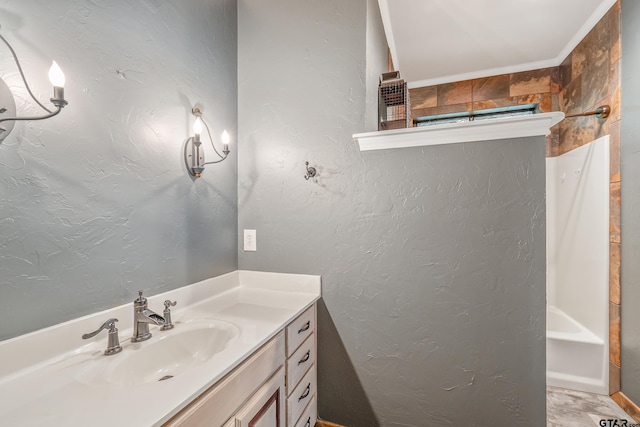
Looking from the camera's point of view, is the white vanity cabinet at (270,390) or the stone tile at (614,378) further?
the stone tile at (614,378)

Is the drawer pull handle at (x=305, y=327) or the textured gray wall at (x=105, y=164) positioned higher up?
the textured gray wall at (x=105, y=164)

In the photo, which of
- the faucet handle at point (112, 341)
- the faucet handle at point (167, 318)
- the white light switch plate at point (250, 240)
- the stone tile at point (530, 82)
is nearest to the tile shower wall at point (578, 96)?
the stone tile at point (530, 82)

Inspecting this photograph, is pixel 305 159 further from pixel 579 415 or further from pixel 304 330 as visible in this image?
pixel 579 415

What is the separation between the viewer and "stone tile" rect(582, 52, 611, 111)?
6.31 ft

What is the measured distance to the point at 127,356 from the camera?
0.91 m

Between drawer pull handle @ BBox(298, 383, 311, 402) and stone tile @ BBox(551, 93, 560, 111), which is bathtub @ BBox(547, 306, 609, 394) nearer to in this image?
drawer pull handle @ BBox(298, 383, 311, 402)

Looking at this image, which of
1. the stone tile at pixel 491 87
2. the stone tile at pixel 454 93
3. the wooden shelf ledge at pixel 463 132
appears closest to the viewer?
the wooden shelf ledge at pixel 463 132

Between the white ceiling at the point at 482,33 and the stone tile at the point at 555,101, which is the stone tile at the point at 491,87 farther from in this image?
the stone tile at the point at 555,101

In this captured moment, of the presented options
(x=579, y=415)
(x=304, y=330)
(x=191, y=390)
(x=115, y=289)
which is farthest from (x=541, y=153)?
(x=115, y=289)

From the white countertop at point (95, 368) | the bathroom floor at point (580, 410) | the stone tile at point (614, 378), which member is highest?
the white countertop at point (95, 368)

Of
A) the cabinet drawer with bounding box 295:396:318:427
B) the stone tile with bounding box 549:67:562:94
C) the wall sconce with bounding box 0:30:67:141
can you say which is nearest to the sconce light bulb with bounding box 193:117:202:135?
the wall sconce with bounding box 0:30:67:141

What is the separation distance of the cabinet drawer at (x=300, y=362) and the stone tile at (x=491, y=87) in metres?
2.82

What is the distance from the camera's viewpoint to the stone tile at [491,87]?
9.02ft

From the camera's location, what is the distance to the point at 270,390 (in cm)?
105
